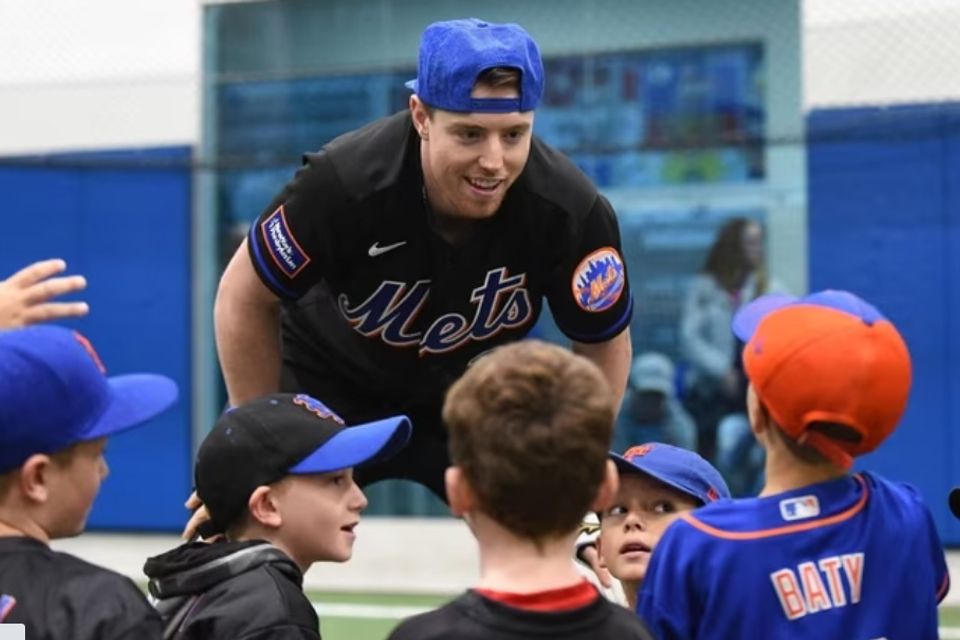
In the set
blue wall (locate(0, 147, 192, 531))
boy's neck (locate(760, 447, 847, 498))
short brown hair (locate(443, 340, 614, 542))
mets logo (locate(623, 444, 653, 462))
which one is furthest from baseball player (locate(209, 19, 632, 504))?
blue wall (locate(0, 147, 192, 531))

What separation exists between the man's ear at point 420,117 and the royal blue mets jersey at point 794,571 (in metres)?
1.15

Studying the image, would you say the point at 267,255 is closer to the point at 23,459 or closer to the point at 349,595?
the point at 23,459

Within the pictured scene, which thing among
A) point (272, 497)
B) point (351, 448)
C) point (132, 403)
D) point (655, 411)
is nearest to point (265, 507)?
point (272, 497)

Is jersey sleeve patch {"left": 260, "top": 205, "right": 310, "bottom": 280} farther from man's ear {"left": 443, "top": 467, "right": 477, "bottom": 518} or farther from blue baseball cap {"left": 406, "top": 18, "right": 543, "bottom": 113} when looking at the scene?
man's ear {"left": 443, "top": 467, "right": 477, "bottom": 518}

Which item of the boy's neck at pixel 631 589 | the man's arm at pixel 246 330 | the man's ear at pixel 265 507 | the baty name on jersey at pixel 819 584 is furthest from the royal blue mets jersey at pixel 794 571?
the man's arm at pixel 246 330

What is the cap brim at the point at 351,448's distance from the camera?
9.05 feet

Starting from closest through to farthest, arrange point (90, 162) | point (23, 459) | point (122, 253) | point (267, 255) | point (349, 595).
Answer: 1. point (23, 459)
2. point (267, 255)
3. point (349, 595)
4. point (90, 162)
5. point (122, 253)

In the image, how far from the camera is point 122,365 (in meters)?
10.2

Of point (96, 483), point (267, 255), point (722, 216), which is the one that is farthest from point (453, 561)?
point (96, 483)

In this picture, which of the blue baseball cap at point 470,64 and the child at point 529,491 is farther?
the blue baseball cap at point 470,64

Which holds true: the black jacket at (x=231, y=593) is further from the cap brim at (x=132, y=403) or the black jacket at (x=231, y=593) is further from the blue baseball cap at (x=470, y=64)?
the blue baseball cap at (x=470, y=64)

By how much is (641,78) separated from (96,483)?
724 cm

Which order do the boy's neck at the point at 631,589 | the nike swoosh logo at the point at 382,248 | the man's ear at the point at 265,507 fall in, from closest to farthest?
the man's ear at the point at 265,507
the boy's neck at the point at 631,589
the nike swoosh logo at the point at 382,248

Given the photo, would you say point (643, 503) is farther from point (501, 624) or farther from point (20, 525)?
point (20, 525)
